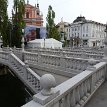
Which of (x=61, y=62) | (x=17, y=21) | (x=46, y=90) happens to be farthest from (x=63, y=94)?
(x=17, y=21)

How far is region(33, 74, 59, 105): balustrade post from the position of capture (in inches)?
104

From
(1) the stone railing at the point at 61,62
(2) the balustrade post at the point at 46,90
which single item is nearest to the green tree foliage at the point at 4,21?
(1) the stone railing at the point at 61,62

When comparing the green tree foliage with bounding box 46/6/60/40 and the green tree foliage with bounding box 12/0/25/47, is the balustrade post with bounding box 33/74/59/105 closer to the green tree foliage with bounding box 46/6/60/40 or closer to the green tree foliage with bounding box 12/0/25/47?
the green tree foliage with bounding box 12/0/25/47

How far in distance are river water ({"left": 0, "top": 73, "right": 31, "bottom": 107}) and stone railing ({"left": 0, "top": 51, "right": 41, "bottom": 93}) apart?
3.36 meters

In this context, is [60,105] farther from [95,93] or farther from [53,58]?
[53,58]

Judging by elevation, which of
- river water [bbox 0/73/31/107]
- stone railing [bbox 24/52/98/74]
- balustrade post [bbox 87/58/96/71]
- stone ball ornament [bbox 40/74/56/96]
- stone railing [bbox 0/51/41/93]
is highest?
stone ball ornament [bbox 40/74/56/96]

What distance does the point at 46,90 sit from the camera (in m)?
2.75

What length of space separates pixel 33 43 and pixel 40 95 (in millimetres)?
30776

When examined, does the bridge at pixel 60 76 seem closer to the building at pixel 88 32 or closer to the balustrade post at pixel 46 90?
the balustrade post at pixel 46 90

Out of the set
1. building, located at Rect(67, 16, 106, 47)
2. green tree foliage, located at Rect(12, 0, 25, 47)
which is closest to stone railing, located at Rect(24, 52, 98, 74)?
green tree foliage, located at Rect(12, 0, 25, 47)

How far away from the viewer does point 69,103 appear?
369cm

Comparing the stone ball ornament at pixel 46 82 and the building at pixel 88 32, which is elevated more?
the building at pixel 88 32

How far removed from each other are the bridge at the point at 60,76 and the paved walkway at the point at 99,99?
11 cm

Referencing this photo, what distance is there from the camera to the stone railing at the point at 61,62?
29.0ft
